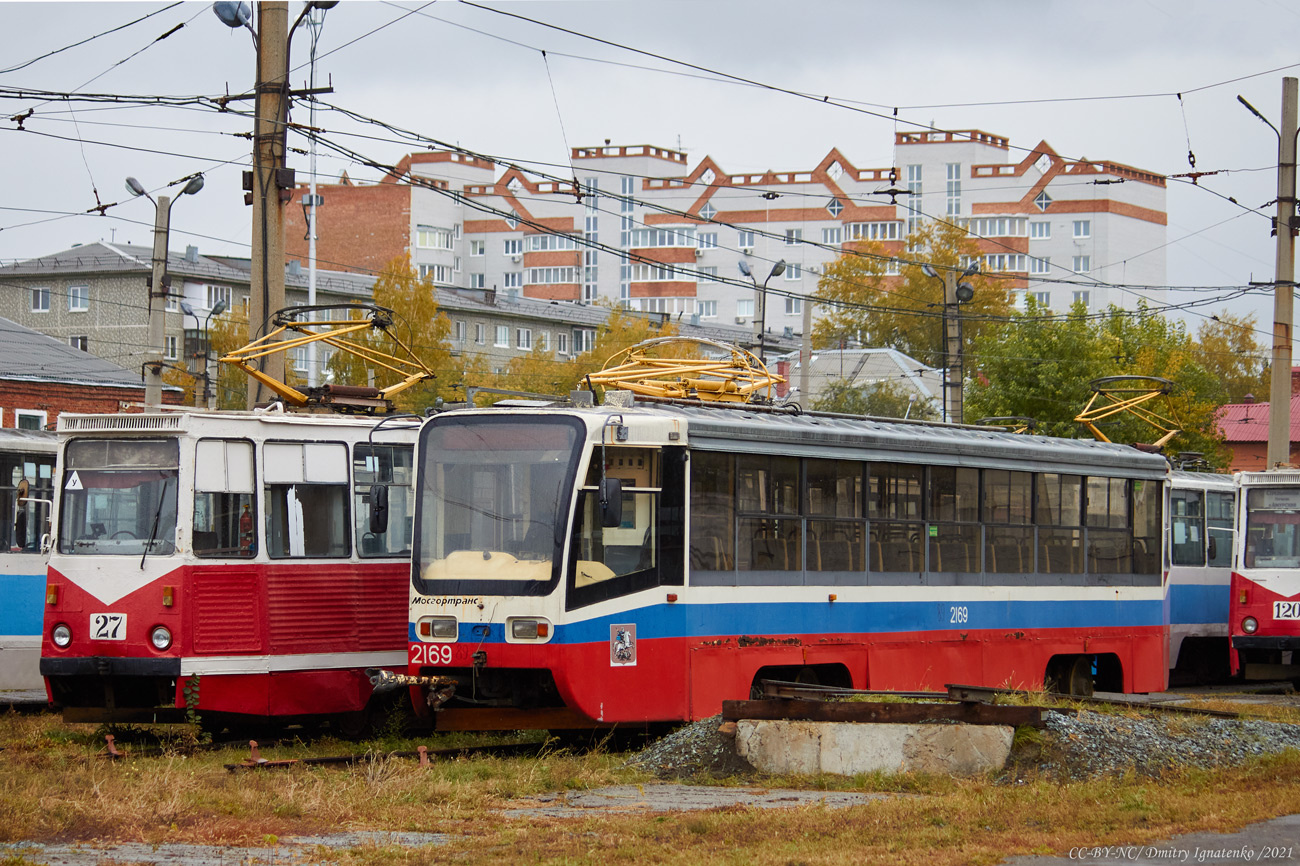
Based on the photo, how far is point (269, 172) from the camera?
17.4m

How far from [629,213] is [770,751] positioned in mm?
95466

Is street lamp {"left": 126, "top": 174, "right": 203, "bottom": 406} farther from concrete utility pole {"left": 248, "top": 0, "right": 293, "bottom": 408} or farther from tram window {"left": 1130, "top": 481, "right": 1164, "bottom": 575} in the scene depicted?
tram window {"left": 1130, "top": 481, "right": 1164, "bottom": 575}

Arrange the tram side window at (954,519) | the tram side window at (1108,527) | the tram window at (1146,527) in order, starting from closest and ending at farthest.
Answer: the tram side window at (954,519) < the tram side window at (1108,527) < the tram window at (1146,527)

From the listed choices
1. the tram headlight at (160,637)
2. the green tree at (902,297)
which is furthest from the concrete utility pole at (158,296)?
the green tree at (902,297)

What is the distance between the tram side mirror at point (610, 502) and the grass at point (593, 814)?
6.19 feet

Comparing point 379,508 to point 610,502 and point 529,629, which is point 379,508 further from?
point 610,502

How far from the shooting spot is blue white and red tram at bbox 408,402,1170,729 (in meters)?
12.8

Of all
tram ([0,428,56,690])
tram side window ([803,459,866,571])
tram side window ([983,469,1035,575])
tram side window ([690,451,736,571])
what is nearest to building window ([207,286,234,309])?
tram ([0,428,56,690])

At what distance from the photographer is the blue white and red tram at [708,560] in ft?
42.1

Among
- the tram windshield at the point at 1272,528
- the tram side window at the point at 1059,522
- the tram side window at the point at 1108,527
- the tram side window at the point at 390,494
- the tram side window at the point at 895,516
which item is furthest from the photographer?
the tram windshield at the point at 1272,528

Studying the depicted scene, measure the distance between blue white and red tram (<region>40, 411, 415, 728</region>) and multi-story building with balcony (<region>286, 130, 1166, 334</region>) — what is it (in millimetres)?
76364

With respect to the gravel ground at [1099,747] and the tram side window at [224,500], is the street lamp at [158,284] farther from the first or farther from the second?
the gravel ground at [1099,747]

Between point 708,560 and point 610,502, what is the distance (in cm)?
152

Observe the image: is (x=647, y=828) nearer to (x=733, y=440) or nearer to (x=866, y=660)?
(x=733, y=440)
